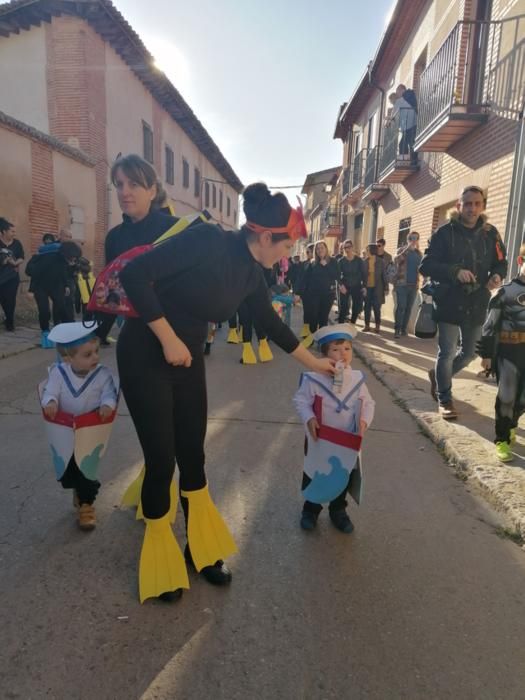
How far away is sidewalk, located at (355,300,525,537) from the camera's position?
302cm

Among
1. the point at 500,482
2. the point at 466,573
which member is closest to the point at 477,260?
the point at 500,482

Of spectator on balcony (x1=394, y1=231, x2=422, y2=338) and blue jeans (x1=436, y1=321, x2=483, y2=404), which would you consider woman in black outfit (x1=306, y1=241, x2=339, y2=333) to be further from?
blue jeans (x1=436, y1=321, x2=483, y2=404)

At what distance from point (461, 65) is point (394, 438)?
768 cm

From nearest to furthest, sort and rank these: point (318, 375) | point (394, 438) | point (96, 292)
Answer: point (96, 292) → point (318, 375) → point (394, 438)

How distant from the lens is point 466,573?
7.55 ft

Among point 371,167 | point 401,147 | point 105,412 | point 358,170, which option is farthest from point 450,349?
point 358,170

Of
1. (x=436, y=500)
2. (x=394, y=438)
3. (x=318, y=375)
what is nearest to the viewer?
(x=318, y=375)

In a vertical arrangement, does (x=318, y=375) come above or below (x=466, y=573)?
above

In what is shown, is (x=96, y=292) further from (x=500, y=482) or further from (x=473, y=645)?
(x=500, y=482)

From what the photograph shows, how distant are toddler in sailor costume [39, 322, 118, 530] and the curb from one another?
2.32 metres

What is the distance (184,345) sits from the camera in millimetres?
1884

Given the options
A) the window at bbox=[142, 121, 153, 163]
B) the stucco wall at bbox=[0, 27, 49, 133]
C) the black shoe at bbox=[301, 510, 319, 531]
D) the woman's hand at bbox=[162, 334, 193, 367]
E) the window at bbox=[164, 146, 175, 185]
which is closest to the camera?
the woman's hand at bbox=[162, 334, 193, 367]

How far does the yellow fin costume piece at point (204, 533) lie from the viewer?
2.22m

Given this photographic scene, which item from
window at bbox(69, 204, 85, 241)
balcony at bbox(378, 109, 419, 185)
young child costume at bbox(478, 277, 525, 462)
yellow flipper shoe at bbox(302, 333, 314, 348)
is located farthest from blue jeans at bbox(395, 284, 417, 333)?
window at bbox(69, 204, 85, 241)
